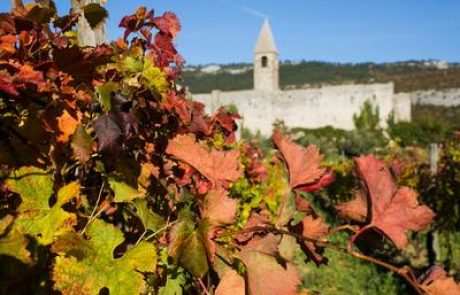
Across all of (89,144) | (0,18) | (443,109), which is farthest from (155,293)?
(443,109)

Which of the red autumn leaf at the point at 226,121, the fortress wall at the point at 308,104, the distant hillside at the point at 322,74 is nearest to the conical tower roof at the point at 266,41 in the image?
the fortress wall at the point at 308,104

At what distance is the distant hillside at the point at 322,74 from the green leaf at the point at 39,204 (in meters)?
65.4

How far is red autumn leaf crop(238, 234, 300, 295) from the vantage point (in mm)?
708

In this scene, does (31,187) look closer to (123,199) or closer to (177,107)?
(123,199)

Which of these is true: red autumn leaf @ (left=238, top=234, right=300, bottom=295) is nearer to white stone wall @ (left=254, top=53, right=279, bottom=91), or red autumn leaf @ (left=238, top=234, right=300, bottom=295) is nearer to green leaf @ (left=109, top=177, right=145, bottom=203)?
green leaf @ (left=109, top=177, right=145, bottom=203)

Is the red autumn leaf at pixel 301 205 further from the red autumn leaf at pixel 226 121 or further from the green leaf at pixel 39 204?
the red autumn leaf at pixel 226 121

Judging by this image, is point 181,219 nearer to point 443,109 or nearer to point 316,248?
point 316,248

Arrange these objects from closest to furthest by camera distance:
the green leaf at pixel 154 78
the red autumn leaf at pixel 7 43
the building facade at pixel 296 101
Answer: the red autumn leaf at pixel 7 43 < the green leaf at pixel 154 78 < the building facade at pixel 296 101

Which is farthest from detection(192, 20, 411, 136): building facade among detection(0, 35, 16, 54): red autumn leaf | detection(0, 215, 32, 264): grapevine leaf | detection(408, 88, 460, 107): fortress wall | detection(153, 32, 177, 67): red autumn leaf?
detection(0, 215, 32, 264): grapevine leaf

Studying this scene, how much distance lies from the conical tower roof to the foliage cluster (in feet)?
117

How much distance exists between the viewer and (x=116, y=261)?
74 centimetres

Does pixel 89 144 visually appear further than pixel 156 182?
No

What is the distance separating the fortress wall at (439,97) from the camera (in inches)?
1873

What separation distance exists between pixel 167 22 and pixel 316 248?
746 millimetres
